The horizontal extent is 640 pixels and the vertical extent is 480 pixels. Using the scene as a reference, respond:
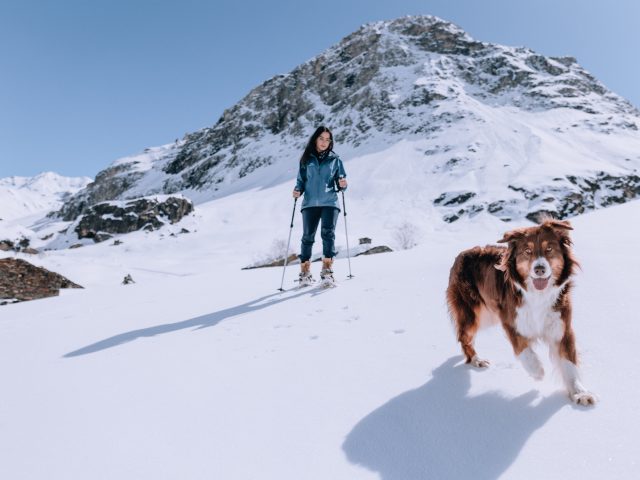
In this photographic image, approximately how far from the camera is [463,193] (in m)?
48.9

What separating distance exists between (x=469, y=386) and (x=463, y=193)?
5050cm

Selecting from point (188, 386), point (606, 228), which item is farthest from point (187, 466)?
point (606, 228)

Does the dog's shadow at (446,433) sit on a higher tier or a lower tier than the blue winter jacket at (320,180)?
lower

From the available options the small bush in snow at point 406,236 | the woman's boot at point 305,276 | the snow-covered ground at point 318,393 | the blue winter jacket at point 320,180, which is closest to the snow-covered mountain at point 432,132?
the small bush in snow at point 406,236

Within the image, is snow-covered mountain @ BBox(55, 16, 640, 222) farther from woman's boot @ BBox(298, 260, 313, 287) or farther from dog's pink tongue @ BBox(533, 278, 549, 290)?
dog's pink tongue @ BBox(533, 278, 549, 290)

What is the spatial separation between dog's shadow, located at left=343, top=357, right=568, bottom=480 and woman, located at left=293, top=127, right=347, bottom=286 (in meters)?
3.84

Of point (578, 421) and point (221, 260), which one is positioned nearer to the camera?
point (578, 421)

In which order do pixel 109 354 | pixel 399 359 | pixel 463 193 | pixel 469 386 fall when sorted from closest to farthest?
pixel 469 386, pixel 399 359, pixel 109 354, pixel 463 193

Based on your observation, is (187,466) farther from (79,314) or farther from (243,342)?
(79,314)

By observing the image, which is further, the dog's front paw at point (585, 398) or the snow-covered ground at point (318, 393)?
the dog's front paw at point (585, 398)

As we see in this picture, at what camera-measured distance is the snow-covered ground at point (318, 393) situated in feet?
5.65

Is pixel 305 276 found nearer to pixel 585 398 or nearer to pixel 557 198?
pixel 585 398

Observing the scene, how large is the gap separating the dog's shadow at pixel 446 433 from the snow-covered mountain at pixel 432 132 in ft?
152

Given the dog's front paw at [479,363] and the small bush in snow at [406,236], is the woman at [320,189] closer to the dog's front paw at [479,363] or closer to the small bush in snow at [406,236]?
the dog's front paw at [479,363]
